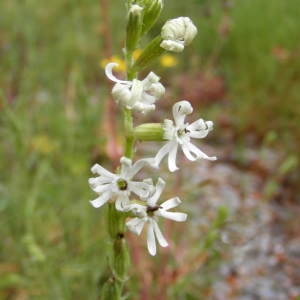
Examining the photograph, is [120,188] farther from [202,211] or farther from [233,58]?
[233,58]

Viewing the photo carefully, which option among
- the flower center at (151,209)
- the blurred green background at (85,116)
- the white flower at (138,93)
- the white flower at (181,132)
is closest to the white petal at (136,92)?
the white flower at (138,93)

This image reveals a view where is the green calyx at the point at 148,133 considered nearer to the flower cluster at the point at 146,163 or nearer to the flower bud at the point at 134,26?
the flower cluster at the point at 146,163

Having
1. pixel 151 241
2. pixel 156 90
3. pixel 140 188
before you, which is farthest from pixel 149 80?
pixel 151 241

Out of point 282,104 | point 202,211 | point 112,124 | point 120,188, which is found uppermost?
point 120,188

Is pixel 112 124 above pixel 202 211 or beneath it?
above

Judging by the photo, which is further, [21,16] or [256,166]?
[21,16]

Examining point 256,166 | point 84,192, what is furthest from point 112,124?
point 256,166

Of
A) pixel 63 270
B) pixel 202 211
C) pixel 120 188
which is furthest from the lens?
pixel 202 211
